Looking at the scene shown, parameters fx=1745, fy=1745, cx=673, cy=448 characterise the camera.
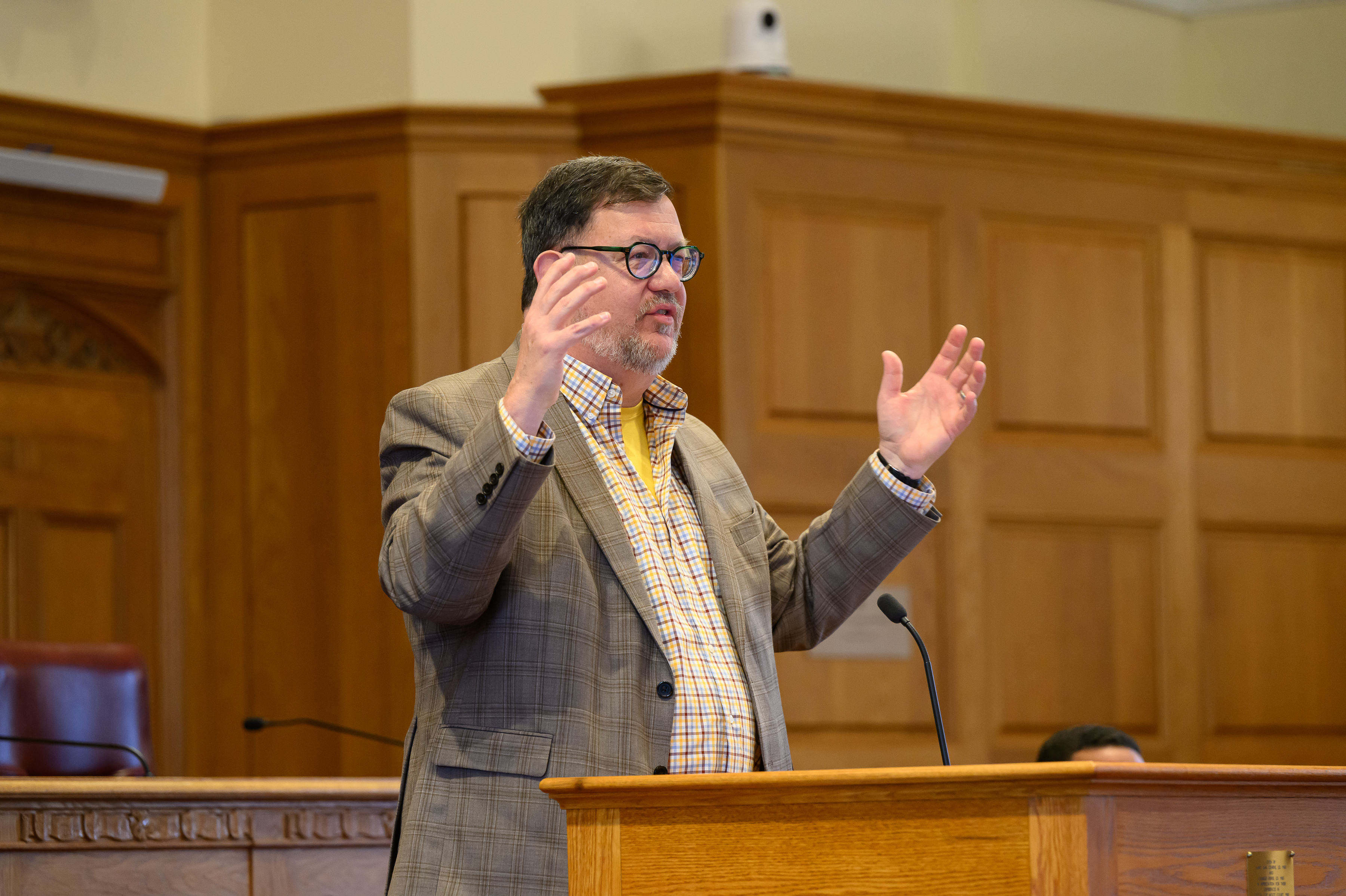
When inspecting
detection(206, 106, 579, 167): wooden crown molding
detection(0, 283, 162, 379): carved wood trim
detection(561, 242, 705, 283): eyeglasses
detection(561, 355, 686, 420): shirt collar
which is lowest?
detection(561, 355, 686, 420): shirt collar

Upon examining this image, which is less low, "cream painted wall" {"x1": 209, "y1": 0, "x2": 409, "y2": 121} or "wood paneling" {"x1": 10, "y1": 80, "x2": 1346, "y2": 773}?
"cream painted wall" {"x1": 209, "y1": 0, "x2": 409, "y2": 121}

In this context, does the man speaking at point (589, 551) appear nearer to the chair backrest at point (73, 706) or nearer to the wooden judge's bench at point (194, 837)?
the wooden judge's bench at point (194, 837)

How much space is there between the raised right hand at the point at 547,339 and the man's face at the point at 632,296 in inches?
9.8

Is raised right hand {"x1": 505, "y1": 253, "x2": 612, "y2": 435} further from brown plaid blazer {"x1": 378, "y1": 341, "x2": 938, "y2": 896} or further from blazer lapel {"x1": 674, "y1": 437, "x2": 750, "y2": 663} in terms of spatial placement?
blazer lapel {"x1": 674, "y1": 437, "x2": 750, "y2": 663}

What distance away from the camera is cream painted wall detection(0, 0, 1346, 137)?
5215mm

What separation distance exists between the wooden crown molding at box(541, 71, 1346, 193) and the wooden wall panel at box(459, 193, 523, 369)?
0.37 metres

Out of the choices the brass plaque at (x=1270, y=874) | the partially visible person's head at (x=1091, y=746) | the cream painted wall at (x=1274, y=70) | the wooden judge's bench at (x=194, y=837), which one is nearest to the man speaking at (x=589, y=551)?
the brass plaque at (x=1270, y=874)

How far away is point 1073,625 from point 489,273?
6.91 feet

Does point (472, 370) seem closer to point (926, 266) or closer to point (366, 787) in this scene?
point (366, 787)

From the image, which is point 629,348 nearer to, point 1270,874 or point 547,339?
point 547,339

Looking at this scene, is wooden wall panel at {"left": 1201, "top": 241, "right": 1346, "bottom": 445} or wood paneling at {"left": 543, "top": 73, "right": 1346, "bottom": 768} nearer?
wood paneling at {"left": 543, "top": 73, "right": 1346, "bottom": 768}

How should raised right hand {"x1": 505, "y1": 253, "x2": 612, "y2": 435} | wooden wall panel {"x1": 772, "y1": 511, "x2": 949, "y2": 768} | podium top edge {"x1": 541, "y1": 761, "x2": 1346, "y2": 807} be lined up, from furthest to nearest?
Result: wooden wall panel {"x1": 772, "y1": 511, "x2": 949, "y2": 768} < raised right hand {"x1": 505, "y1": 253, "x2": 612, "y2": 435} < podium top edge {"x1": 541, "y1": 761, "x2": 1346, "y2": 807}

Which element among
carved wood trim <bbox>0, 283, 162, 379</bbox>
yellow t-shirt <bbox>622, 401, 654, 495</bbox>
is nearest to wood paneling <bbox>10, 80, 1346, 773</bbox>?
carved wood trim <bbox>0, 283, 162, 379</bbox>

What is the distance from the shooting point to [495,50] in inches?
208
